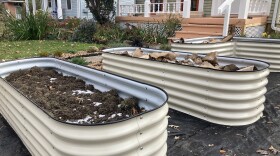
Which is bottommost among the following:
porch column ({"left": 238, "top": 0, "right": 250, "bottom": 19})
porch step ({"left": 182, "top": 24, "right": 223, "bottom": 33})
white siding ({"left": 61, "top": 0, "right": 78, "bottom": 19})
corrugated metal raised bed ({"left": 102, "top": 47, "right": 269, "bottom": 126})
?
corrugated metal raised bed ({"left": 102, "top": 47, "right": 269, "bottom": 126})

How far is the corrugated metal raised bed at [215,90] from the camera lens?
3.07m

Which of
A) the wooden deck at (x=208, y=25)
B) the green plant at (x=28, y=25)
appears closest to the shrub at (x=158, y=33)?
the wooden deck at (x=208, y=25)

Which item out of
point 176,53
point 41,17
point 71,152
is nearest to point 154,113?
point 71,152

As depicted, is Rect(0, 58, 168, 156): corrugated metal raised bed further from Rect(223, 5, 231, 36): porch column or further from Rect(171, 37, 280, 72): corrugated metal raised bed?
Rect(223, 5, 231, 36): porch column

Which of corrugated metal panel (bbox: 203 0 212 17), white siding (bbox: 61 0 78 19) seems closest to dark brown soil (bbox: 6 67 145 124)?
corrugated metal panel (bbox: 203 0 212 17)

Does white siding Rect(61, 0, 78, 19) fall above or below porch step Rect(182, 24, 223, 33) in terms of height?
above

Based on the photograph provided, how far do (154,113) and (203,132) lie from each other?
136 cm

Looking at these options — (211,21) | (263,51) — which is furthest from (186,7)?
(263,51)

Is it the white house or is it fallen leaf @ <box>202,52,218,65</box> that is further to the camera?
the white house

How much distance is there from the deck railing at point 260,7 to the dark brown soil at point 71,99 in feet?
30.6

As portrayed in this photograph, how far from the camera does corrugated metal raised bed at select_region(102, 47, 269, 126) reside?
3.07 m

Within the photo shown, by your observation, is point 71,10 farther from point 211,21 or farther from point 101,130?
point 101,130

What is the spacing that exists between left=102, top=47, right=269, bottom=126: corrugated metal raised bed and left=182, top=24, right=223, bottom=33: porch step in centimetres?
574

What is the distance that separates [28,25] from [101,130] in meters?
10.6
